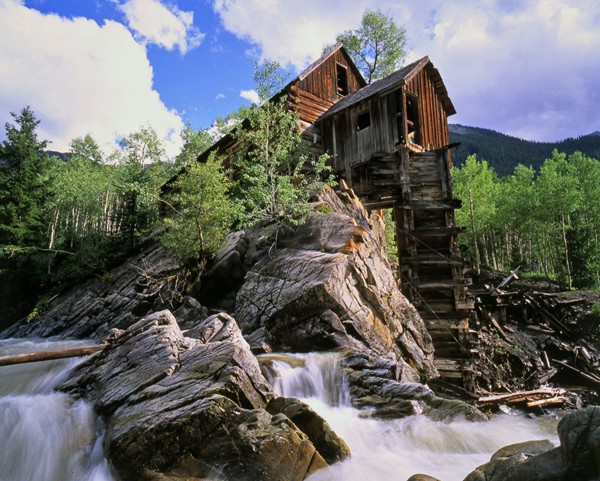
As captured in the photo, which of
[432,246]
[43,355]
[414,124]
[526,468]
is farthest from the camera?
[414,124]

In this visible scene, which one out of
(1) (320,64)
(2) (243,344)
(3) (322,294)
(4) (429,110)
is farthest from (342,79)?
(2) (243,344)

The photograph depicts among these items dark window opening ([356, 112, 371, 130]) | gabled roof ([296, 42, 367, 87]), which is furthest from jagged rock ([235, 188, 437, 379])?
gabled roof ([296, 42, 367, 87])

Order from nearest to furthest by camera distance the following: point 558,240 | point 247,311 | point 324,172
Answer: point 247,311 → point 324,172 → point 558,240

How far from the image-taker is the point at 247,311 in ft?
37.3

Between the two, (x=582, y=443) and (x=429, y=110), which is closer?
(x=582, y=443)

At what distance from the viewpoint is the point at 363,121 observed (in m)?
20.9

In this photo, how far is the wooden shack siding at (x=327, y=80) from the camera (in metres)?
23.0

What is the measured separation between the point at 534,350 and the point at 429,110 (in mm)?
15210

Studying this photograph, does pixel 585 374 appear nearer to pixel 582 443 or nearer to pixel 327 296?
pixel 327 296

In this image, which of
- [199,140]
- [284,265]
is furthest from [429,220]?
[199,140]

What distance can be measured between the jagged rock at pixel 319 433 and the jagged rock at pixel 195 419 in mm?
417

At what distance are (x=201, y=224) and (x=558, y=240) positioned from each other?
34737mm

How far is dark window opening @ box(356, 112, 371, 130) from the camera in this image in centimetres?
2033

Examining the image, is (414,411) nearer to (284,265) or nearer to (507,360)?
(284,265)
